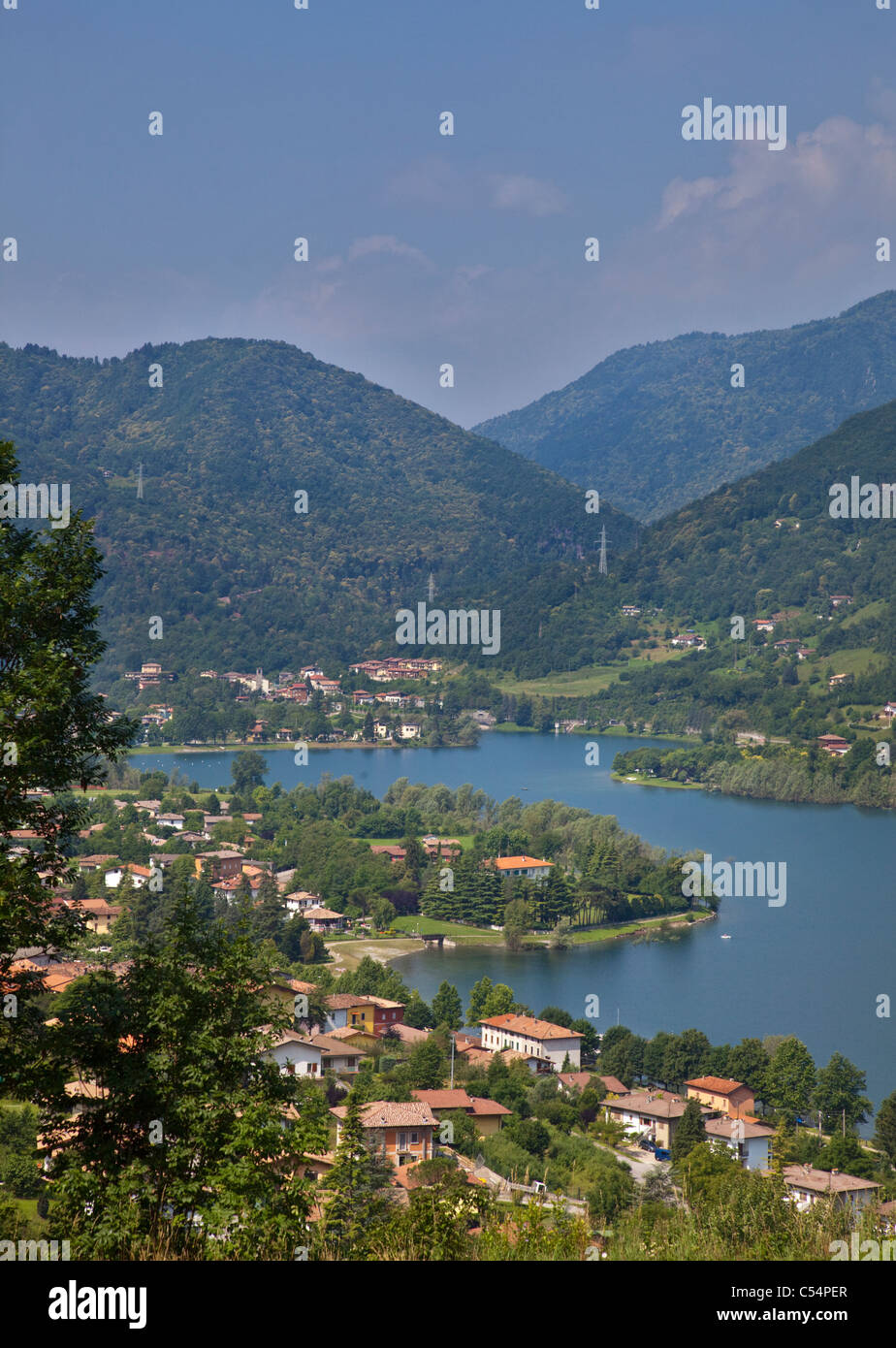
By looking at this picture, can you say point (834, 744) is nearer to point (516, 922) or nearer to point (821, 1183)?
point (516, 922)

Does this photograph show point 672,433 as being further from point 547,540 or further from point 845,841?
point 845,841

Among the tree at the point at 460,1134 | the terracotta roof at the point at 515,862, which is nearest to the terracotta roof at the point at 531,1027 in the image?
the tree at the point at 460,1134

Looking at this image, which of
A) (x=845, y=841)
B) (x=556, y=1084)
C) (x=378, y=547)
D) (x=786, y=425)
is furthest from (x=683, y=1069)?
Answer: (x=786, y=425)

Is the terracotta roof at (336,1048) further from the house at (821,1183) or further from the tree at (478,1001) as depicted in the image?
the house at (821,1183)

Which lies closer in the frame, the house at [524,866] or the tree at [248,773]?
the house at [524,866]

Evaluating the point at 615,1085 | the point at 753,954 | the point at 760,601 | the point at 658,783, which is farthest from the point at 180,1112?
the point at 760,601

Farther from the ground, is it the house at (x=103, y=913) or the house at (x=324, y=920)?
the house at (x=103, y=913)
